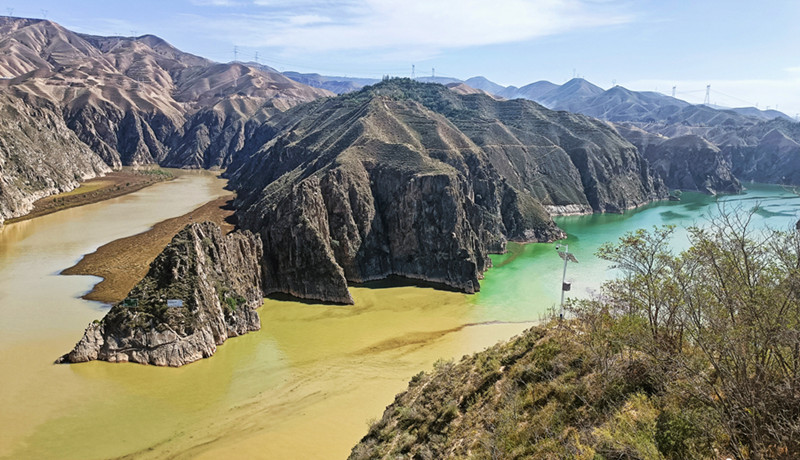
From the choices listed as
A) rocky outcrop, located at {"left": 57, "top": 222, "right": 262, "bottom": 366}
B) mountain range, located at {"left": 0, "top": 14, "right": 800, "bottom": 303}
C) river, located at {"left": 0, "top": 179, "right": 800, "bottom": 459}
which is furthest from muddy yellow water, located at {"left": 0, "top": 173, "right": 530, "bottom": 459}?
mountain range, located at {"left": 0, "top": 14, "right": 800, "bottom": 303}

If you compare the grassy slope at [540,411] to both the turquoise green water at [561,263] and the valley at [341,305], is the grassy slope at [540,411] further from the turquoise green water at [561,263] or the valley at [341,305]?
the turquoise green water at [561,263]

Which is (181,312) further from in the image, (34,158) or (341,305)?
(34,158)

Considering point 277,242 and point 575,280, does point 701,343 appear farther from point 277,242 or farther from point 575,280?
point 575,280

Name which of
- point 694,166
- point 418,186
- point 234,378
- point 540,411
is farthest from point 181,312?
point 694,166

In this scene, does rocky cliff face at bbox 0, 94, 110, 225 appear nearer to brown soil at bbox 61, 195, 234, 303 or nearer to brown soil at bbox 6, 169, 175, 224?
brown soil at bbox 6, 169, 175, 224

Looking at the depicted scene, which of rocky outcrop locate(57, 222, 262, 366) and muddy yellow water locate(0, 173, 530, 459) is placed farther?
rocky outcrop locate(57, 222, 262, 366)
